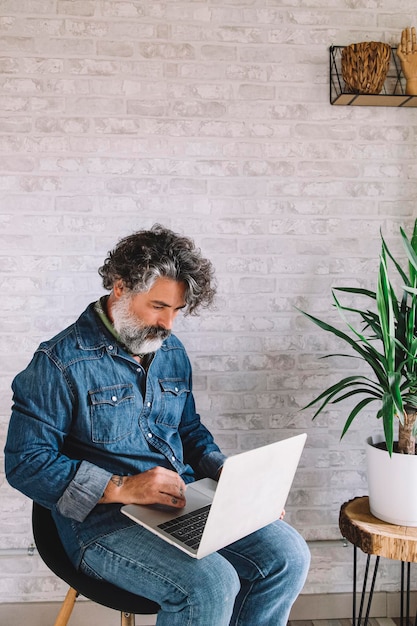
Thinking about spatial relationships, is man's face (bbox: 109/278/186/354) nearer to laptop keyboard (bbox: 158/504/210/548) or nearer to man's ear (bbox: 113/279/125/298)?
man's ear (bbox: 113/279/125/298)

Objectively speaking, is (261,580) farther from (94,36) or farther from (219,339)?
(94,36)

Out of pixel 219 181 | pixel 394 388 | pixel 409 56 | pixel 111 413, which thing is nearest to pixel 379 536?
pixel 394 388

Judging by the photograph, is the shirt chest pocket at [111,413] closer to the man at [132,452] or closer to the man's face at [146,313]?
the man at [132,452]

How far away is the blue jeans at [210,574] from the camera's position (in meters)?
1.40

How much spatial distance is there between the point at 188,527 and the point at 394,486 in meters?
0.61

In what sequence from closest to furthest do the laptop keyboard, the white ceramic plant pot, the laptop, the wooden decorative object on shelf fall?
the laptop, the laptop keyboard, the white ceramic plant pot, the wooden decorative object on shelf

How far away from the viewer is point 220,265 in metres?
2.15

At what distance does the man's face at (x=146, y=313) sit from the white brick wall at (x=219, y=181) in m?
0.46

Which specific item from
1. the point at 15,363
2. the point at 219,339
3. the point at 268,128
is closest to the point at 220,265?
the point at 219,339

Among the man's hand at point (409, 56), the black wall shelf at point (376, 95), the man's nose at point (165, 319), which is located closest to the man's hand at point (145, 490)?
the man's nose at point (165, 319)

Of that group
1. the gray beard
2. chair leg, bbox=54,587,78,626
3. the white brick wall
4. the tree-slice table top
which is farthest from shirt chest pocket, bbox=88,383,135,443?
the tree-slice table top

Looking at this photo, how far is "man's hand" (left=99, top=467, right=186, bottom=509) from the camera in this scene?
1513mm

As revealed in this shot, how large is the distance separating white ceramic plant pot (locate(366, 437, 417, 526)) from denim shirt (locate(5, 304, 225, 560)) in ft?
1.44

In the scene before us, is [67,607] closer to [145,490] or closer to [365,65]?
[145,490]
